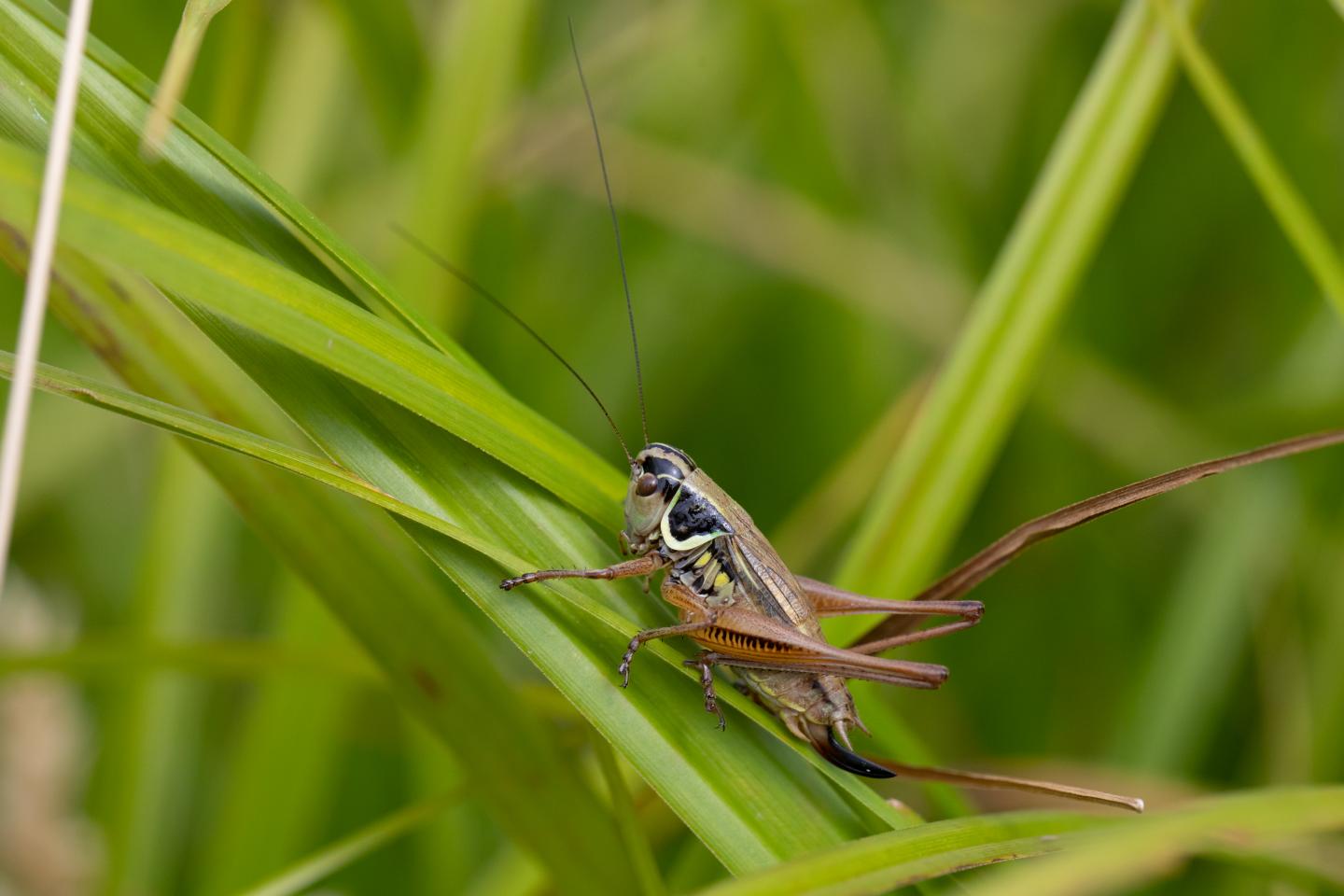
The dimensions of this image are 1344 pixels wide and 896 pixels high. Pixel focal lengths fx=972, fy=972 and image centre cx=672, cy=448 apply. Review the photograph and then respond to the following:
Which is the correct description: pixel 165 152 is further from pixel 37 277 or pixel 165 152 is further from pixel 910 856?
pixel 910 856

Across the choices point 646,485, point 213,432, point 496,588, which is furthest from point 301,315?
point 646,485

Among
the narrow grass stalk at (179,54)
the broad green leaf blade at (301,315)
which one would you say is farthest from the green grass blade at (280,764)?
the narrow grass stalk at (179,54)

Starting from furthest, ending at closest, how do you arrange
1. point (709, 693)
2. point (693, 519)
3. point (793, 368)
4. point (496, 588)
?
point (793, 368)
point (693, 519)
point (709, 693)
point (496, 588)

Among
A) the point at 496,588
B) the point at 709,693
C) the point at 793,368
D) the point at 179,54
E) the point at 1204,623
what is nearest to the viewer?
the point at 179,54

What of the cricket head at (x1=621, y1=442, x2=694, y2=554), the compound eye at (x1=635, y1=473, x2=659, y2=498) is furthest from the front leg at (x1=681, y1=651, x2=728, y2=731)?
the compound eye at (x1=635, y1=473, x2=659, y2=498)

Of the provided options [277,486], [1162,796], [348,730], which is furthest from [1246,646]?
[277,486]

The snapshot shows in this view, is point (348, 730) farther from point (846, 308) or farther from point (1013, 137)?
point (1013, 137)
